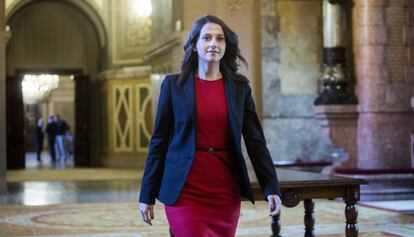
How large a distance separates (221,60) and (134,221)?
16.9 ft

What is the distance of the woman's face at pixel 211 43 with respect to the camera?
125 inches

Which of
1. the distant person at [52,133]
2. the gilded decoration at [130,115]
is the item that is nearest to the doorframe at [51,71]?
the gilded decoration at [130,115]

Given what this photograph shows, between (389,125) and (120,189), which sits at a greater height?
(389,125)

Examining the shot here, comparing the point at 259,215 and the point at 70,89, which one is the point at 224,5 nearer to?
the point at 259,215

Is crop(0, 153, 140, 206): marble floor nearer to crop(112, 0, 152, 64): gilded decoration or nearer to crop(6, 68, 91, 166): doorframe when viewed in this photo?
crop(112, 0, 152, 64): gilded decoration

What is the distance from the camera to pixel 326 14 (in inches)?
431

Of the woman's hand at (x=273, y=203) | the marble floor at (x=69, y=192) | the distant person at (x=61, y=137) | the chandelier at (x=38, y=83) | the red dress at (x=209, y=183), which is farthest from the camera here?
the chandelier at (x=38, y=83)

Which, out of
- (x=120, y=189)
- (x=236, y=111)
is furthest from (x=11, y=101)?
(x=236, y=111)

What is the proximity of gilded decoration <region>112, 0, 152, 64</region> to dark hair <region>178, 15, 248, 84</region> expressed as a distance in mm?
16086

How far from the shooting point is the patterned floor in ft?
23.8

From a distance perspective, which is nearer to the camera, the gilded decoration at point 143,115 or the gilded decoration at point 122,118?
the gilded decoration at point 143,115

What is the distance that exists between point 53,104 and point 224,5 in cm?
2157

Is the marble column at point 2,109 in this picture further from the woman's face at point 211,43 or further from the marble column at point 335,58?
the woman's face at point 211,43

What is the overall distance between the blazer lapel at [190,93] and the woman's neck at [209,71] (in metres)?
0.05
